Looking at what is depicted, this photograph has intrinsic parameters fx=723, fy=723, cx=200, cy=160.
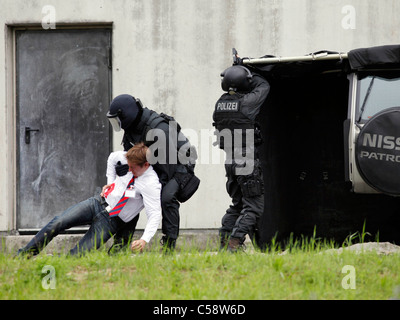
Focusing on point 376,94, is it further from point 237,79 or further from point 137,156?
point 137,156

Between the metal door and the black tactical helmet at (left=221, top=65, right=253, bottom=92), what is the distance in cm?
331

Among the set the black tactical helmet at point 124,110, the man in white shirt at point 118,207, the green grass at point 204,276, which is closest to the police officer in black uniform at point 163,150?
Result: the black tactical helmet at point 124,110

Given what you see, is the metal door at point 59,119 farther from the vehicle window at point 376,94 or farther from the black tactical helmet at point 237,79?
the vehicle window at point 376,94

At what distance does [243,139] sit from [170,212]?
1007 millimetres

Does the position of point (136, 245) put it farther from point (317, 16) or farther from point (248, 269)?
point (317, 16)

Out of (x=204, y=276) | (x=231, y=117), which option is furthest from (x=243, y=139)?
(x=204, y=276)

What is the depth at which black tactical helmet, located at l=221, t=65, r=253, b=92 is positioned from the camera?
705 centimetres

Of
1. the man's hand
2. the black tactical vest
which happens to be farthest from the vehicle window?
the man's hand

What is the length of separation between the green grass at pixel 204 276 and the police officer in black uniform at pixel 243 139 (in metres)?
0.86

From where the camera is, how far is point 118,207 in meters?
6.67

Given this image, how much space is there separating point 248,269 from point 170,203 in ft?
5.37

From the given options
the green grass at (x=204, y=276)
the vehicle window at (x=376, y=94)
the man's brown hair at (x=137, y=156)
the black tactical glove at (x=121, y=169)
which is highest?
the vehicle window at (x=376, y=94)

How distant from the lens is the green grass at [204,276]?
5.05 metres

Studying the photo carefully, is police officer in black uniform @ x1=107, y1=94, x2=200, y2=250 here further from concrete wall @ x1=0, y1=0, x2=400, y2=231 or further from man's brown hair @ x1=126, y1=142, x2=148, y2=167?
concrete wall @ x1=0, y1=0, x2=400, y2=231
